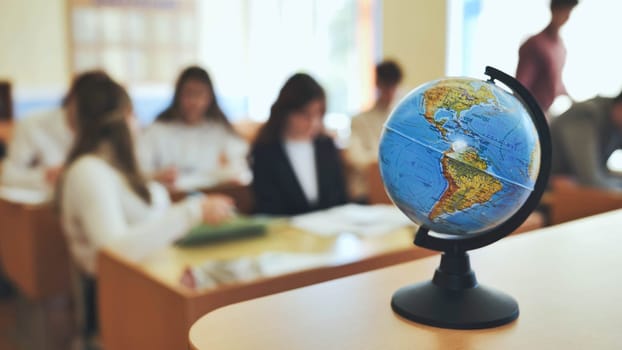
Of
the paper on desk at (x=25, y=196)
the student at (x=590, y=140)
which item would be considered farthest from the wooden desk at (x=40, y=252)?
the student at (x=590, y=140)

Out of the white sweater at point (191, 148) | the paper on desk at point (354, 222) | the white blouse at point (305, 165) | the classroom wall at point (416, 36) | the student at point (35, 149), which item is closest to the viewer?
the paper on desk at point (354, 222)

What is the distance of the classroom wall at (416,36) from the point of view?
16.5 ft

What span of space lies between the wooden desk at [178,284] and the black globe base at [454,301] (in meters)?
0.51

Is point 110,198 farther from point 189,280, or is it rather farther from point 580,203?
point 580,203

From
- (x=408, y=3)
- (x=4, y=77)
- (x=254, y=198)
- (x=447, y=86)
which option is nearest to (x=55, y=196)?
(x=254, y=198)

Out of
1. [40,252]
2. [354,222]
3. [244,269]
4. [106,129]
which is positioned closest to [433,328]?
[244,269]

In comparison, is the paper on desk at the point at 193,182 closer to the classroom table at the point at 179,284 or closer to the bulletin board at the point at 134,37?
the classroom table at the point at 179,284

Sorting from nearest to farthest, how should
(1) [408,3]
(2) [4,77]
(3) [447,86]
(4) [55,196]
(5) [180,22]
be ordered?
(3) [447,86]
(4) [55,196]
(1) [408,3]
(2) [4,77]
(5) [180,22]

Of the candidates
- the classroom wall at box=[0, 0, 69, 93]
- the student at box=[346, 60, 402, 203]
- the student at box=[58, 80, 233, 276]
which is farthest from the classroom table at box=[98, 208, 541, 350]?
the classroom wall at box=[0, 0, 69, 93]

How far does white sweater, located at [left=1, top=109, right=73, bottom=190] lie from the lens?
134 inches

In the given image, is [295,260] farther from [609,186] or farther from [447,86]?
[609,186]

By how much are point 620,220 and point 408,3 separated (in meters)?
4.14

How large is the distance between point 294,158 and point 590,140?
142 cm

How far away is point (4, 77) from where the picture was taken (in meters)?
6.26
